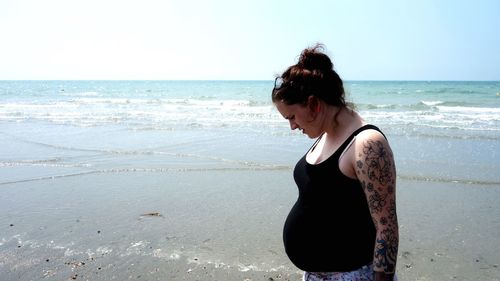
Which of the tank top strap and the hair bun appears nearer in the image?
the tank top strap

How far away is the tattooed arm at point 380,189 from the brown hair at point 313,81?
0.25m

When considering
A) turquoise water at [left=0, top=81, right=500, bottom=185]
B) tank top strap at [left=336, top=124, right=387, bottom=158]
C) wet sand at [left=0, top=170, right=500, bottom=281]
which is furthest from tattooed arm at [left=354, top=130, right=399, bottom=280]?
turquoise water at [left=0, top=81, right=500, bottom=185]

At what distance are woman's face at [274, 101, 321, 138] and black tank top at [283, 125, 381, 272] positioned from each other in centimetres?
16

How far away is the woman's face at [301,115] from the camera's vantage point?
172cm

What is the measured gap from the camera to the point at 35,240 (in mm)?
4605

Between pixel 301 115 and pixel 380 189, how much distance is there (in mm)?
479

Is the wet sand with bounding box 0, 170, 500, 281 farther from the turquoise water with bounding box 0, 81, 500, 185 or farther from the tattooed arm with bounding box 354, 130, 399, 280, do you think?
the tattooed arm with bounding box 354, 130, 399, 280

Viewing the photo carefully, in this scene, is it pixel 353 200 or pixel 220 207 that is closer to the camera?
Answer: pixel 353 200

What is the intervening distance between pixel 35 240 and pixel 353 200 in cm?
431

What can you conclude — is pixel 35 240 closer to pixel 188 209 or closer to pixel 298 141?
pixel 188 209

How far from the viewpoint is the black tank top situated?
5.19ft

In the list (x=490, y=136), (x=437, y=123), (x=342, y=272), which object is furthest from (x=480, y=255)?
(x=437, y=123)

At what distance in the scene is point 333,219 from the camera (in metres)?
1.67

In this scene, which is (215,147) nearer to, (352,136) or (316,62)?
(316,62)
